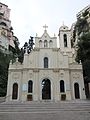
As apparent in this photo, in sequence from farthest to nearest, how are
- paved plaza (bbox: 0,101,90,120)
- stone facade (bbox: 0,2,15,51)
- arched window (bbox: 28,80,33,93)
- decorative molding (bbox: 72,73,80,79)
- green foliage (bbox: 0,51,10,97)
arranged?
1. stone facade (bbox: 0,2,15,51)
2. green foliage (bbox: 0,51,10,97)
3. decorative molding (bbox: 72,73,80,79)
4. arched window (bbox: 28,80,33,93)
5. paved plaza (bbox: 0,101,90,120)

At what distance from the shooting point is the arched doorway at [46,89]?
29594mm

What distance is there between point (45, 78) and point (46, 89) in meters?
1.68

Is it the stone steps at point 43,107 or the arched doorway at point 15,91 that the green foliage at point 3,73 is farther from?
the stone steps at point 43,107

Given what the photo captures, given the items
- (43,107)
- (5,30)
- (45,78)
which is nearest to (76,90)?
(45,78)

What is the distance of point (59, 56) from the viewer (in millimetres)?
31938

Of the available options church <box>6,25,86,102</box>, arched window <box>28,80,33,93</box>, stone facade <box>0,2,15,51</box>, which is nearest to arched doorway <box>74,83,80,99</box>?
church <box>6,25,86,102</box>

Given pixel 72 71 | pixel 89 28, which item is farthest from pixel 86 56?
pixel 89 28

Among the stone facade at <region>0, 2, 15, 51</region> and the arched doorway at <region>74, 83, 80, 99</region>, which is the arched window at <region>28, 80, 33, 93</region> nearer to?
the arched doorway at <region>74, 83, 80, 99</region>

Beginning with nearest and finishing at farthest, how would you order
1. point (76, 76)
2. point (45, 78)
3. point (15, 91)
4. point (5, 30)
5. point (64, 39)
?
point (15, 91), point (45, 78), point (76, 76), point (64, 39), point (5, 30)

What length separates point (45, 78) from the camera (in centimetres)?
3034

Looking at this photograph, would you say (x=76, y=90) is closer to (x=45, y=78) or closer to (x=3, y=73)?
(x=45, y=78)

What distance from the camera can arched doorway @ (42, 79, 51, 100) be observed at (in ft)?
97.1

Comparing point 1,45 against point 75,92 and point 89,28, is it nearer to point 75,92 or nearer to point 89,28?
point 89,28

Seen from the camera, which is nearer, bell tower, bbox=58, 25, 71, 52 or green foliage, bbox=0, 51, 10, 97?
green foliage, bbox=0, 51, 10, 97
